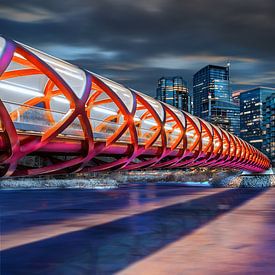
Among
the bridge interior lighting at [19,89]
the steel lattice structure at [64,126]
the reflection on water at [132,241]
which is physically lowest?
the reflection on water at [132,241]

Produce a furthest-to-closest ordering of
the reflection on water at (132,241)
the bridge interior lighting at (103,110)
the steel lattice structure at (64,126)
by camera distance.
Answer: the bridge interior lighting at (103,110) → the reflection on water at (132,241) → the steel lattice structure at (64,126)

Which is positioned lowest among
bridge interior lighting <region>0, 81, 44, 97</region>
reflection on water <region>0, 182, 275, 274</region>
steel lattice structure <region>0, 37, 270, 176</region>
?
reflection on water <region>0, 182, 275, 274</region>

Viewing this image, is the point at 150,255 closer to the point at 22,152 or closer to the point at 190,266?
the point at 190,266

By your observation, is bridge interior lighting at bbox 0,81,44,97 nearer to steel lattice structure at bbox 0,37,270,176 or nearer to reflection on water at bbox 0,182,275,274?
steel lattice structure at bbox 0,37,270,176

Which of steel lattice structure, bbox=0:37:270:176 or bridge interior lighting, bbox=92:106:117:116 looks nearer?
steel lattice structure, bbox=0:37:270:176

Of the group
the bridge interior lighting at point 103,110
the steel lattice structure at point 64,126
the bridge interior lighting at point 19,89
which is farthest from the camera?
the bridge interior lighting at point 103,110

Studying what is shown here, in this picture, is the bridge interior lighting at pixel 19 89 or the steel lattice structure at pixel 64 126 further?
the bridge interior lighting at pixel 19 89

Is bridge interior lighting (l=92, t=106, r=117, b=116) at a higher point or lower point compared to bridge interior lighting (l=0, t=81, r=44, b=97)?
lower

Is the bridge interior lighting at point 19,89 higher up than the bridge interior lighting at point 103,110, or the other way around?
the bridge interior lighting at point 19,89

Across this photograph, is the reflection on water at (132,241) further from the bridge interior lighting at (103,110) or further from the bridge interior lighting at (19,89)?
the bridge interior lighting at (19,89)

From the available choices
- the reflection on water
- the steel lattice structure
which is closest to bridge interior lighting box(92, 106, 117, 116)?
the steel lattice structure

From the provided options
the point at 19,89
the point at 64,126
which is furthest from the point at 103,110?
the point at 64,126

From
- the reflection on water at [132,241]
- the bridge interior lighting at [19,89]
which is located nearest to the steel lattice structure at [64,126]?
the bridge interior lighting at [19,89]

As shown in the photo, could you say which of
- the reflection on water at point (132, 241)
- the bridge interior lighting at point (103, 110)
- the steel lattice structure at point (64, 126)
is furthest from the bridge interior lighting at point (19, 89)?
the reflection on water at point (132, 241)
